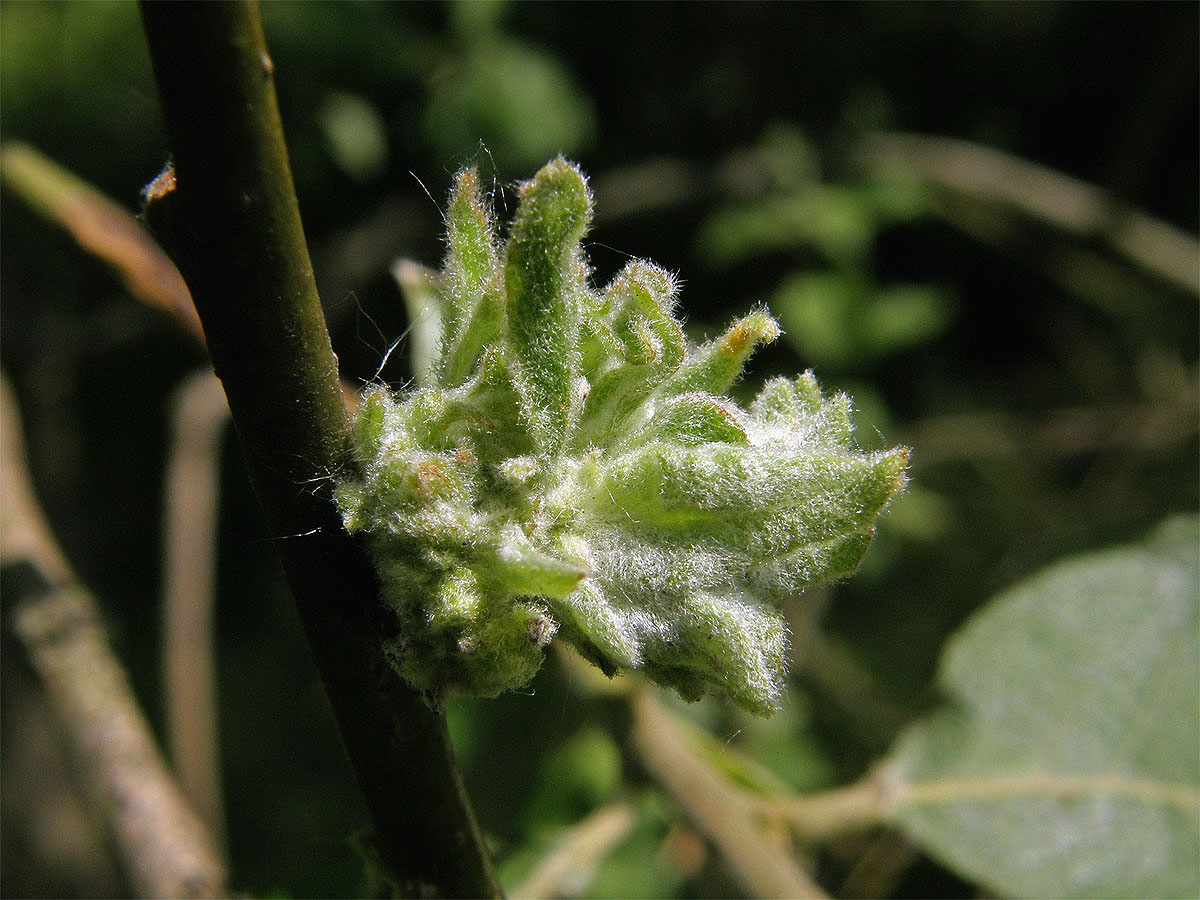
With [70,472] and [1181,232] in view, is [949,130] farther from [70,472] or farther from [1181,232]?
[70,472]

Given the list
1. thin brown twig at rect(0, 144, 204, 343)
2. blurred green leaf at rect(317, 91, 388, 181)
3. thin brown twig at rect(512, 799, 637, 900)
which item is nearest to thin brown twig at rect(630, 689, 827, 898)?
thin brown twig at rect(512, 799, 637, 900)

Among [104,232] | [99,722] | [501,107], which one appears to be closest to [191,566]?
[99,722]

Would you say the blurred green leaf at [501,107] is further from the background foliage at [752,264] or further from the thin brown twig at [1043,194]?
the thin brown twig at [1043,194]

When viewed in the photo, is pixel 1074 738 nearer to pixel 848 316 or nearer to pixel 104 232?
pixel 848 316

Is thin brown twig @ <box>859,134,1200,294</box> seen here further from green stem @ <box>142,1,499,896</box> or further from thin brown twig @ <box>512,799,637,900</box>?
green stem @ <box>142,1,499,896</box>

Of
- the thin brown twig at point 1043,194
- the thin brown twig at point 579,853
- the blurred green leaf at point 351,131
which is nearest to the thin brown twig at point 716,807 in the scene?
the thin brown twig at point 579,853

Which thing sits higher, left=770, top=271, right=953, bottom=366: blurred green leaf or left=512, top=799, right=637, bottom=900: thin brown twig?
left=770, top=271, right=953, bottom=366: blurred green leaf
